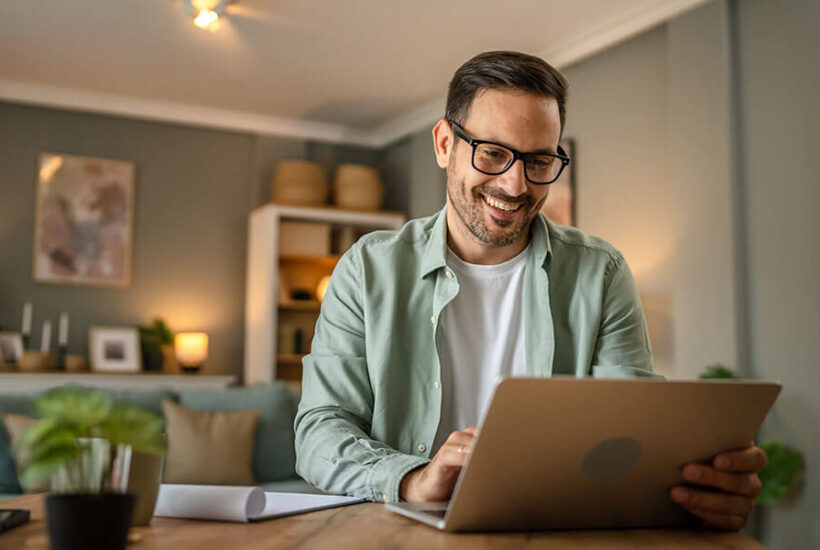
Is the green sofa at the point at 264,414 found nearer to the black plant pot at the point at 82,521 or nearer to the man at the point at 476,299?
the man at the point at 476,299

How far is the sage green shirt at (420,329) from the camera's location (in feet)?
4.79

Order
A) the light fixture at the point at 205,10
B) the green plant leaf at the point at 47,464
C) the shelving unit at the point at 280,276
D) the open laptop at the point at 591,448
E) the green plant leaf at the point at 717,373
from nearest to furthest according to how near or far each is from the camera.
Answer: the green plant leaf at the point at 47,464, the open laptop at the point at 591,448, the green plant leaf at the point at 717,373, the light fixture at the point at 205,10, the shelving unit at the point at 280,276

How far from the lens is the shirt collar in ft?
5.09

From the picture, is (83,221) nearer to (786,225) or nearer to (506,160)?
(786,225)

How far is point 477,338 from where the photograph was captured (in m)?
1.57

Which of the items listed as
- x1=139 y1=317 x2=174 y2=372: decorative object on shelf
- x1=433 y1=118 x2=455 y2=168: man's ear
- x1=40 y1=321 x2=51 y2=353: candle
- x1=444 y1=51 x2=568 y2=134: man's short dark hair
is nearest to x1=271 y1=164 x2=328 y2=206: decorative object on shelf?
x1=139 y1=317 x2=174 y2=372: decorative object on shelf

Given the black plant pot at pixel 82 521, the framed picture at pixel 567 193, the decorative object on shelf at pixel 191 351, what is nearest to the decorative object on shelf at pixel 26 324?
the decorative object on shelf at pixel 191 351

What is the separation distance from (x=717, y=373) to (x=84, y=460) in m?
3.09

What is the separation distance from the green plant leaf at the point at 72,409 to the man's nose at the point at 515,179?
0.90m

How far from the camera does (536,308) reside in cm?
153

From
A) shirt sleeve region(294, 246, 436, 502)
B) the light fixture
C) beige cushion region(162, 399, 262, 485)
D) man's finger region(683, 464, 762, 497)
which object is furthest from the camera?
the light fixture

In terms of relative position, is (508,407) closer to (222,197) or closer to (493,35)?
(493,35)

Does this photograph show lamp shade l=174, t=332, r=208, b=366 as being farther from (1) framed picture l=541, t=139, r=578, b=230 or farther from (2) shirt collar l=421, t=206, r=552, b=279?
(2) shirt collar l=421, t=206, r=552, b=279

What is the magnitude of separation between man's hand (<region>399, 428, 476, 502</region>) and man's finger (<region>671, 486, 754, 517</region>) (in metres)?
0.25
